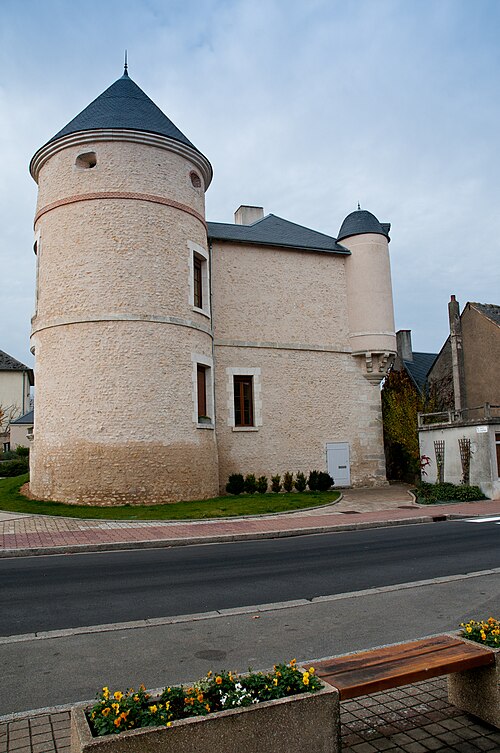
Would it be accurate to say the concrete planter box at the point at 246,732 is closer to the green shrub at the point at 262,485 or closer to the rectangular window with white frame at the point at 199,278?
the rectangular window with white frame at the point at 199,278

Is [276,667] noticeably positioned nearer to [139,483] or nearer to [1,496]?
[139,483]

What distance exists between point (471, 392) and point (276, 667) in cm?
2552

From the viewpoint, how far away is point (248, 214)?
26.8m

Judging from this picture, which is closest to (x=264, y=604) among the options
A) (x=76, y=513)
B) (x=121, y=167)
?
(x=76, y=513)

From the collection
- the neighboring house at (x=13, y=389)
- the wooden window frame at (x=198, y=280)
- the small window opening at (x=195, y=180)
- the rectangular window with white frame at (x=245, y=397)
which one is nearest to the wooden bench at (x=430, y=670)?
the wooden window frame at (x=198, y=280)

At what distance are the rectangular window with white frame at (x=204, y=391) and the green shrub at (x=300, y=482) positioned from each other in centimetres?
426

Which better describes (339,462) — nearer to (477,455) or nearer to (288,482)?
(288,482)

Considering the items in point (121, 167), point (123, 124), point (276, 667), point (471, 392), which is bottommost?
point (276, 667)

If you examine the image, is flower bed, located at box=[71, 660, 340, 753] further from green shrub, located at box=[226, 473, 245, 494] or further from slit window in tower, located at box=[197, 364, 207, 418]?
green shrub, located at box=[226, 473, 245, 494]

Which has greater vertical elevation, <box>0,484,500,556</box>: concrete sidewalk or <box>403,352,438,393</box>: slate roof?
<box>403,352,438,393</box>: slate roof

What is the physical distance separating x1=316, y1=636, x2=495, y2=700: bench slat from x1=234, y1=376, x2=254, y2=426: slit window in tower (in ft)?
59.7

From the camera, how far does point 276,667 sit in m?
3.12

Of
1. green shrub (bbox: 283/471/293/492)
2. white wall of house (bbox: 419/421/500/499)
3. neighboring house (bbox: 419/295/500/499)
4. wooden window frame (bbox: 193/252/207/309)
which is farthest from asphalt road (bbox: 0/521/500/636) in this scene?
wooden window frame (bbox: 193/252/207/309)

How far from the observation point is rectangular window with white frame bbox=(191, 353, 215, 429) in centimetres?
1956
